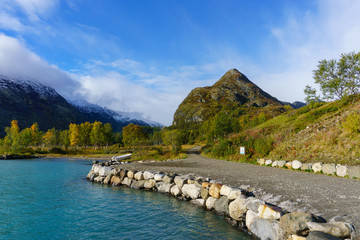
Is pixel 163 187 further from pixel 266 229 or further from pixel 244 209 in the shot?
pixel 266 229

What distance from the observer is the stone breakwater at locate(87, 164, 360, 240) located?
21.3 feet

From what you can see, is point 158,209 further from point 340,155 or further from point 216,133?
point 216,133

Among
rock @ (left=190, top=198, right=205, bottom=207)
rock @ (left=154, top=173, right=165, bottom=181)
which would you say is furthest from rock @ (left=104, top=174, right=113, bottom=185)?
rock @ (left=190, top=198, right=205, bottom=207)

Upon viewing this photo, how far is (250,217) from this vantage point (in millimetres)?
9984

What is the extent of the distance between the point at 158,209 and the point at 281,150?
20.3m

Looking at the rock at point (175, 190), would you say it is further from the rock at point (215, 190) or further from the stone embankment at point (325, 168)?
the stone embankment at point (325, 168)

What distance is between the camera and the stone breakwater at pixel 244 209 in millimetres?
6496

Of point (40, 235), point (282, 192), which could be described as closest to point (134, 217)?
point (40, 235)

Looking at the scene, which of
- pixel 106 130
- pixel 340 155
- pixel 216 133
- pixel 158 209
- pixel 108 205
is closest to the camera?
pixel 158 209

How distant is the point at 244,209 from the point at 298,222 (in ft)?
12.3

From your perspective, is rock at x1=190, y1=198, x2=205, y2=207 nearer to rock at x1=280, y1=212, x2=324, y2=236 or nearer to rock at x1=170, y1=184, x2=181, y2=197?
rock at x1=170, y1=184, x2=181, y2=197

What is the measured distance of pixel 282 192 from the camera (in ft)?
39.5

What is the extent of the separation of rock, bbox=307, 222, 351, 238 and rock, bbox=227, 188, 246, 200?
507 cm

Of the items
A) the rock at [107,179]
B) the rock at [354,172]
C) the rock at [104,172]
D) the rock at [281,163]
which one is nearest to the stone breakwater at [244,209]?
the rock at [107,179]
